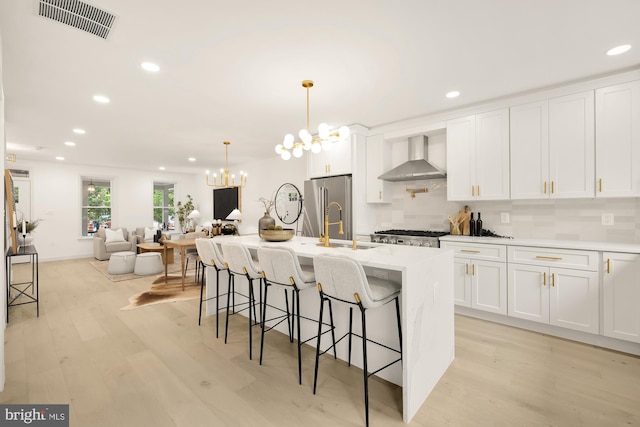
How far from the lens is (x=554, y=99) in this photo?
119 inches

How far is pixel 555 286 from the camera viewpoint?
2818mm

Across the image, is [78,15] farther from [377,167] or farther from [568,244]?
[568,244]

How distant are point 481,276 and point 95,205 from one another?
30.9ft

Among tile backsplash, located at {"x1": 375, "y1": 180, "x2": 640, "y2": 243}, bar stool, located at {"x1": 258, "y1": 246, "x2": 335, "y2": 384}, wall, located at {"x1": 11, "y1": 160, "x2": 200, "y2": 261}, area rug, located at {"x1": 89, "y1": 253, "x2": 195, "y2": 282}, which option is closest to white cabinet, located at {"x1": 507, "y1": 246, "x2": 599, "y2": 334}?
tile backsplash, located at {"x1": 375, "y1": 180, "x2": 640, "y2": 243}

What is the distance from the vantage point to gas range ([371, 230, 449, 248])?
11.7 feet

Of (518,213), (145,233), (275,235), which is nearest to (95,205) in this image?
(145,233)

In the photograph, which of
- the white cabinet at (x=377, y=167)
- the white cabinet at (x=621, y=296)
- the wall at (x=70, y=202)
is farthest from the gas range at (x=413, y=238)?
the wall at (x=70, y=202)

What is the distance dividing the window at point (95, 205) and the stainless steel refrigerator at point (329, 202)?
6.42 metres

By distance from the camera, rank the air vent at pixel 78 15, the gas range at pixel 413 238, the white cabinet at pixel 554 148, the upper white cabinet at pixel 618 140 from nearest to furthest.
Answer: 1. the air vent at pixel 78 15
2. the upper white cabinet at pixel 618 140
3. the white cabinet at pixel 554 148
4. the gas range at pixel 413 238

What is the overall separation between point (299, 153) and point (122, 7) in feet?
5.48

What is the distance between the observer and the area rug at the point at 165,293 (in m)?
3.97

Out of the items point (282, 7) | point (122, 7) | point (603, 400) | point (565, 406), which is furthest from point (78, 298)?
point (603, 400)

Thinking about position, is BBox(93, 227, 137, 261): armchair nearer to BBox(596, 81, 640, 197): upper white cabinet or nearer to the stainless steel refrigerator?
the stainless steel refrigerator

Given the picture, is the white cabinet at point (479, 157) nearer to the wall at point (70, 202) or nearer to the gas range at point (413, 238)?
A: the gas range at point (413, 238)
